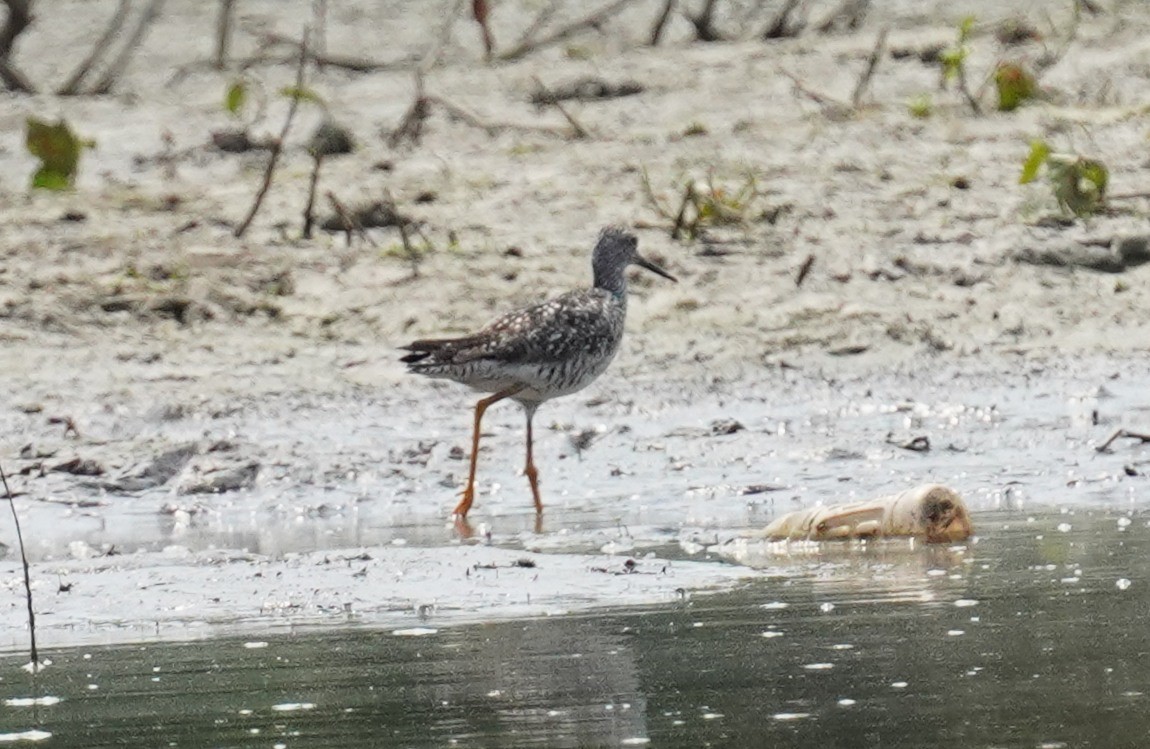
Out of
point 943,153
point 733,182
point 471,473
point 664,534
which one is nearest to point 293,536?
point 471,473

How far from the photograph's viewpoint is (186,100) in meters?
15.1

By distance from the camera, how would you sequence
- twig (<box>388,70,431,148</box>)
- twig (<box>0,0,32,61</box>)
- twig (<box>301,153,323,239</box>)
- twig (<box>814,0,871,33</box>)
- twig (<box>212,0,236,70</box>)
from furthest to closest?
twig (<box>814,0,871,33</box>) → twig (<box>212,0,236,70</box>) → twig (<box>0,0,32,61</box>) → twig (<box>388,70,431,148</box>) → twig (<box>301,153,323,239</box>)

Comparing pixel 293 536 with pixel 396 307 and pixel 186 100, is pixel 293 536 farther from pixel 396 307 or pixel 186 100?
pixel 186 100

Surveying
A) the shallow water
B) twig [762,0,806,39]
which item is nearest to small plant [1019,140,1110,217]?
the shallow water

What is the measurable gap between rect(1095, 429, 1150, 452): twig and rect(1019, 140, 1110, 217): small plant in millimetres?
2811

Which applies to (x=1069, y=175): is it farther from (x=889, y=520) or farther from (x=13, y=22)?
(x=13, y=22)

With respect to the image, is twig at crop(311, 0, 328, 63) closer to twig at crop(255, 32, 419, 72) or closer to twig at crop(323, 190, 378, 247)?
twig at crop(255, 32, 419, 72)

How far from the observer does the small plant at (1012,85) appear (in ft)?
43.9

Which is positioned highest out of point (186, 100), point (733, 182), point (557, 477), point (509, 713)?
point (186, 100)

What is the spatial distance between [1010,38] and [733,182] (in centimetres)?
362

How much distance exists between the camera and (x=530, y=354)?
29.1 feet

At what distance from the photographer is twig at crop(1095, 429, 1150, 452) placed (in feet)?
28.5

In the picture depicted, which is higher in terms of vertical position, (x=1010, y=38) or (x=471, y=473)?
(x=1010, y=38)

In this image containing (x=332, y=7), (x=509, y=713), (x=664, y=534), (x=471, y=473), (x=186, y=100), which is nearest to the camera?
(x=509, y=713)
